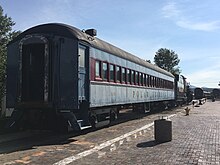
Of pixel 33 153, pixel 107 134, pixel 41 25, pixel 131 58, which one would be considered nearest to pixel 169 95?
pixel 131 58

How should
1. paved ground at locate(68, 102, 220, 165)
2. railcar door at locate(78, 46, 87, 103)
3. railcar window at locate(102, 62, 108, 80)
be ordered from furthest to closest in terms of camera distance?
railcar window at locate(102, 62, 108, 80)
railcar door at locate(78, 46, 87, 103)
paved ground at locate(68, 102, 220, 165)

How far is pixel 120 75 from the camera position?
1647 centimetres

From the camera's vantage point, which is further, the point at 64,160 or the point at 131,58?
the point at 131,58

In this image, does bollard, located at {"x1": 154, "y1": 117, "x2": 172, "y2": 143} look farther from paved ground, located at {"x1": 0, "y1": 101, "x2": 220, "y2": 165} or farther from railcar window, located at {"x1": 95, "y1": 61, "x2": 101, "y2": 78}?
railcar window, located at {"x1": 95, "y1": 61, "x2": 101, "y2": 78}

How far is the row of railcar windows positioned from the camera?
13.8 metres

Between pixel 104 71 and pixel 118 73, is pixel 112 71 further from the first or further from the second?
pixel 104 71

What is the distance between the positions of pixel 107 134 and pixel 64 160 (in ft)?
17.0

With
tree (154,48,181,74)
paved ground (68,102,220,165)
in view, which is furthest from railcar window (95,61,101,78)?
tree (154,48,181,74)

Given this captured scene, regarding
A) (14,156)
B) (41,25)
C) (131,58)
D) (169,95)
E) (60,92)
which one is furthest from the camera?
(169,95)

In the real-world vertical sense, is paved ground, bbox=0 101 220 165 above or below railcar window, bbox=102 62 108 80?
below

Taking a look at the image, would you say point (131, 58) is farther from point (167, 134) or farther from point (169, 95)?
point (169, 95)

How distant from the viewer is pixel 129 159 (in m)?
8.66

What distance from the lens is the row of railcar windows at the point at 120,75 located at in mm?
13820

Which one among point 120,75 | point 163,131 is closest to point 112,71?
point 120,75
